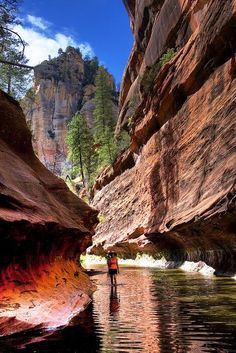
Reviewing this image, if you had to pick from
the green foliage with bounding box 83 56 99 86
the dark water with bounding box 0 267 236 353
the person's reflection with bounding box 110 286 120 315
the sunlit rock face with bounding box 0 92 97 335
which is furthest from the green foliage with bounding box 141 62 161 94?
the green foliage with bounding box 83 56 99 86

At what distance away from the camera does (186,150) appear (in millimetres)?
27812

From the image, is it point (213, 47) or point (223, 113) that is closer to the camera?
point (223, 113)

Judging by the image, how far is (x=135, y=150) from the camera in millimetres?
47031

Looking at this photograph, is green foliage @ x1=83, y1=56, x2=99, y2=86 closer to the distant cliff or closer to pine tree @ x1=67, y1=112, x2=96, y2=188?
the distant cliff

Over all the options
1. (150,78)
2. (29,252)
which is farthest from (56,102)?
(29,252)

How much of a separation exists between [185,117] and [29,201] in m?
19.1

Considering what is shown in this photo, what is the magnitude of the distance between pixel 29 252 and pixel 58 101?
102 m

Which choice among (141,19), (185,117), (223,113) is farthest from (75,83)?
(223,113)

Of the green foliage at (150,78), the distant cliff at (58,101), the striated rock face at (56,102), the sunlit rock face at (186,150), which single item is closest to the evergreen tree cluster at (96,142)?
the sunlit rock face at (186,150)

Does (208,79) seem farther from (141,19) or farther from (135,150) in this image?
(141,19)

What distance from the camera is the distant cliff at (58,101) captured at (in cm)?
10650

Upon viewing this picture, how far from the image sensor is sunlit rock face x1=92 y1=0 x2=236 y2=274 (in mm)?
21172

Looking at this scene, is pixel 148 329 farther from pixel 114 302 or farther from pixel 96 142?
pixel 96 142

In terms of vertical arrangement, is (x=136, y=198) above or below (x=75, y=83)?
below
